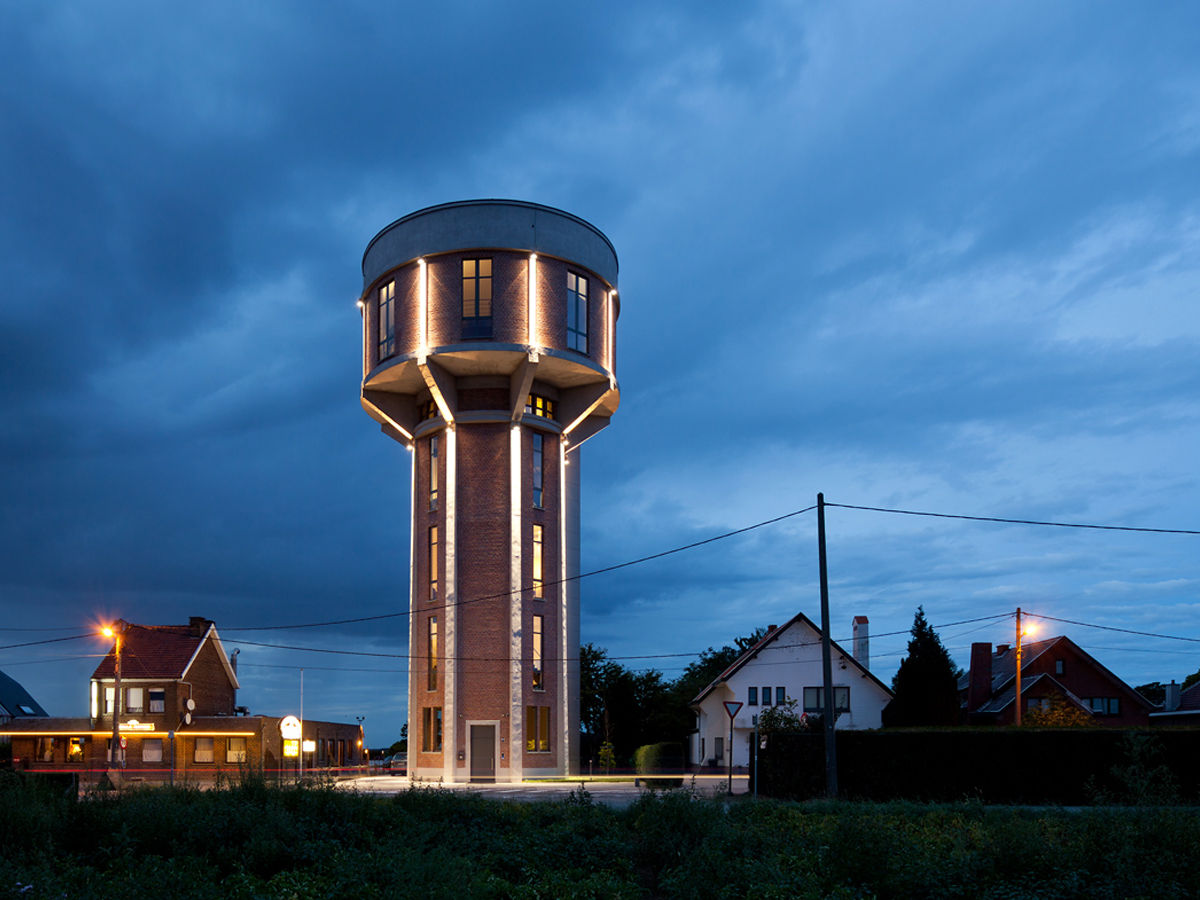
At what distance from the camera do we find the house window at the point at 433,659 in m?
47.5

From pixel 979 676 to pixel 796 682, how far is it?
1141 centimetres

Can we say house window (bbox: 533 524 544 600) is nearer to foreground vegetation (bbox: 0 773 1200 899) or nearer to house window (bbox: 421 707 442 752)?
house window (bbox: 421 707 442 752)

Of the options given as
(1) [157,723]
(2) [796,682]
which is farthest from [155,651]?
(2) [796,682]

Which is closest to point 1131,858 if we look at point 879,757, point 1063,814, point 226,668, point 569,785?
point 1063,814

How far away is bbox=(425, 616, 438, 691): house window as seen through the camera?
4750 cm

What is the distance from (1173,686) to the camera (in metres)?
65.0

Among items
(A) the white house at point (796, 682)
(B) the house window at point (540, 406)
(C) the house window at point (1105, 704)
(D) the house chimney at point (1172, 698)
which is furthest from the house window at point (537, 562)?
(D) the house chimney at point (1172, 698)

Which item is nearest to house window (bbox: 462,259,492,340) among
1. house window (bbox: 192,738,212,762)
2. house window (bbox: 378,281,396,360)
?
house window (bbox: 378,281,396,360)

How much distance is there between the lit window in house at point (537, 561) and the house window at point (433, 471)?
Result: 4.85 metres

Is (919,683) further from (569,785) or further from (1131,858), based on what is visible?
(1131,858)

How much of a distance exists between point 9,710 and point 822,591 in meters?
75.2

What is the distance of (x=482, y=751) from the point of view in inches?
1805

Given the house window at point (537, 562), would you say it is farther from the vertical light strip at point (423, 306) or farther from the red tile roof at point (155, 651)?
the red tile roof at point (155, 651)

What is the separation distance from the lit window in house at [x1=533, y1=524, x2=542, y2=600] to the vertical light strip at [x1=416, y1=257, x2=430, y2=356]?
383 inches
